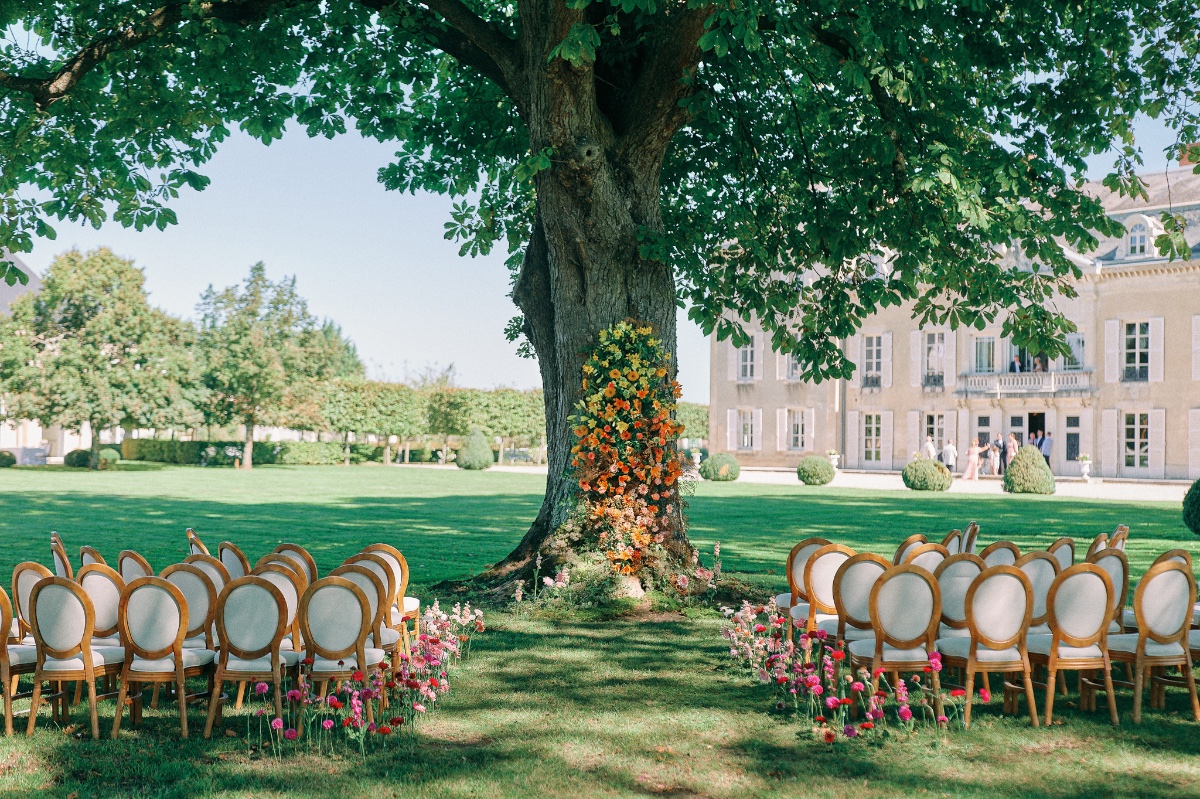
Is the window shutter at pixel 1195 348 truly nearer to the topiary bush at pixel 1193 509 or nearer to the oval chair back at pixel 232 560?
the topiary bush at pixel 1193 509

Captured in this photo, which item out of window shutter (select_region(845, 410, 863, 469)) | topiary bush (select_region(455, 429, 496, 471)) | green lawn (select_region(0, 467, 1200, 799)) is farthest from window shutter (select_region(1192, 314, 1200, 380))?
green lawn (select_region(0, 467, 1200, 799))

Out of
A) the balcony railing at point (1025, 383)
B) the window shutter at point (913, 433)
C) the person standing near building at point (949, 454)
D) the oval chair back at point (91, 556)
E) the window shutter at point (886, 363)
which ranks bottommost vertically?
the oval chair back at point (91, 556)

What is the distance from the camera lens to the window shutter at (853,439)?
42.2 meters

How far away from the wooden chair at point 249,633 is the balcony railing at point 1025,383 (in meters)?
37.0

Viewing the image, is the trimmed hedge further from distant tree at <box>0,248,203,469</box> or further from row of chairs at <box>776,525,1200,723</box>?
distant tree at <box>0,248,203,469</box>

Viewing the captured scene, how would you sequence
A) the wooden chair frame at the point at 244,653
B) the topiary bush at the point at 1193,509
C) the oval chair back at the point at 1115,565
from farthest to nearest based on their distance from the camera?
the topiary bush at the point at 1193,509
the oval chair back at the point at 1115,565
the wooden chair frame at the point at 244,653

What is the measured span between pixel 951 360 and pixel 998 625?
36262 millimetres

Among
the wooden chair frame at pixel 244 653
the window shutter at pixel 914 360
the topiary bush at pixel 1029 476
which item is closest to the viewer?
the wooden chair frame at pixel 244 653

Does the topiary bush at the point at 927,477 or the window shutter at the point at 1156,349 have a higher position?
the window shutter at the point at 1156,349

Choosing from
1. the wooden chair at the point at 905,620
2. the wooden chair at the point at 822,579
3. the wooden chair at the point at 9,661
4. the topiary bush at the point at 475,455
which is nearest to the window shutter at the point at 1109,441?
the topiary bush at the point at 475,455

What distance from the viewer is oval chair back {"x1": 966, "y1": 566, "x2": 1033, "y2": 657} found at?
5379 mm

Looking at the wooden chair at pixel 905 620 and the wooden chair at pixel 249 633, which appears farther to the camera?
the wooden chair at pixel 905 620

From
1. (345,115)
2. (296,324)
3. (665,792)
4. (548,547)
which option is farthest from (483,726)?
(296,324)

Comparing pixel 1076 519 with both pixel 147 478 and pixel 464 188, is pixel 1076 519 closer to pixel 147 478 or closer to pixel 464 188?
pixel 464 188
